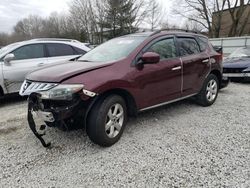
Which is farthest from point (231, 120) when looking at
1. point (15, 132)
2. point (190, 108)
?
point (15, 132)

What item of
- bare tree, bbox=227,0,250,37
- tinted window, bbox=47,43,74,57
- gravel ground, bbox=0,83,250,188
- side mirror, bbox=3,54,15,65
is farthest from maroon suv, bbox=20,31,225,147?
bare tree, bbox=227,0,250,37

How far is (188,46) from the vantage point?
178 inches

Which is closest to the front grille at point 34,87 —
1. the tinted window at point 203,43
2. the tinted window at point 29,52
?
the tinted window at point 29,52

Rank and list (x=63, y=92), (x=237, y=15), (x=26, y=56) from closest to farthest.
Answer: (x=63, y=92), (x=26, y=56), (x=237, y=15)

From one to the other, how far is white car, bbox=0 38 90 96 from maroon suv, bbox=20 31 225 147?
2391 millimetres

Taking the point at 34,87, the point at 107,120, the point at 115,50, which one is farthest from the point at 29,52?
the point at 107,120

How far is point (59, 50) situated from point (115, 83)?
3873 millimetres

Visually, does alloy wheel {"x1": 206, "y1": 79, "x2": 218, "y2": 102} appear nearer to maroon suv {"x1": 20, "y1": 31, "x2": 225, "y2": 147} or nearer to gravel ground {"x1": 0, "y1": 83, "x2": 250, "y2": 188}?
maroon suv {"x1": 20, "y1": 31, "x2": 225, "y2": 147}

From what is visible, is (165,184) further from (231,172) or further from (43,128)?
(43,128)

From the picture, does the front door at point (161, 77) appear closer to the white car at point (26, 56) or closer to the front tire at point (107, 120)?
the front tire at point (107, 120)

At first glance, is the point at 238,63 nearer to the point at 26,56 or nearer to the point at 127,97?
the point at 127,97

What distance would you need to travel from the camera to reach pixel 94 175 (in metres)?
2.56

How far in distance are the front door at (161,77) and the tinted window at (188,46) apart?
227 millimetres

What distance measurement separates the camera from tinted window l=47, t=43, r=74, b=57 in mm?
6193
